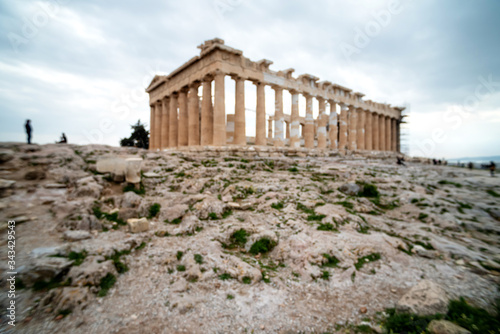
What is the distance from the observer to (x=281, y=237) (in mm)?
6195

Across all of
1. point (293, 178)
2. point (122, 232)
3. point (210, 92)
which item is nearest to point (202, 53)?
point (210, 92)

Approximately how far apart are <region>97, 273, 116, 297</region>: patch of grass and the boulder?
914cm

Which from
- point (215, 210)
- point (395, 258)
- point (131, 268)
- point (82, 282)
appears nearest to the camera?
point (82, 282)

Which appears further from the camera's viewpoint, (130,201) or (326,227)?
(130,201)

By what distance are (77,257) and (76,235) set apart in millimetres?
1012

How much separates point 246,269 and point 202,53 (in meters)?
18.4

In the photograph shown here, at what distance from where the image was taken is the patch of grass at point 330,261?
5193 mm

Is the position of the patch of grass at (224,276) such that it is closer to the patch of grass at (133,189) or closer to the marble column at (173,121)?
the patch of grass at (133,189)

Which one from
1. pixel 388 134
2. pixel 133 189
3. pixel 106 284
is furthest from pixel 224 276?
pixel 388 134

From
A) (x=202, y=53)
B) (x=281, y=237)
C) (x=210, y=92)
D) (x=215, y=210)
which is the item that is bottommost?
(x=281, y=237)

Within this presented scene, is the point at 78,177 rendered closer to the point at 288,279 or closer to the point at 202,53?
the point at 288,279

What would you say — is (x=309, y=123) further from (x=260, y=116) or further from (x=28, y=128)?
(x=28, y=128)

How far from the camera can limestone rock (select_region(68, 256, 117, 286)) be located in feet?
13.6

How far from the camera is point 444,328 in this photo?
10.4 ft
